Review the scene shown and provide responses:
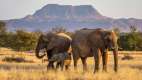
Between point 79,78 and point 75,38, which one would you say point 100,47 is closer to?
point 75,38

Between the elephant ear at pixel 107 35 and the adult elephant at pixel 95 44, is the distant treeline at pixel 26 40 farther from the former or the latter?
the elephant ear at pixel 107 35

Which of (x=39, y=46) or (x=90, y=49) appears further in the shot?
(x=39, y=46)

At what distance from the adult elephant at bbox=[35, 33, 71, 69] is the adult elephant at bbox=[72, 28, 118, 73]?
617 millimetres

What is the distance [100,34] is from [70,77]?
4.51 meters

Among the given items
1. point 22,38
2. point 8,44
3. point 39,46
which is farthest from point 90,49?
point 8,44

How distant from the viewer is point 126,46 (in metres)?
98.1

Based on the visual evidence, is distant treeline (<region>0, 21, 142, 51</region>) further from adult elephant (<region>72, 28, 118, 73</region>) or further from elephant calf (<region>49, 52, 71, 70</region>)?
elephant calf (<region>49, 52, 71, 70</region>)

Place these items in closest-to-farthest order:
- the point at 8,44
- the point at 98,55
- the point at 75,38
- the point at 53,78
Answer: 1. the point at 53,78
2. the point at 98,55
3. the point at 75,38
4. the point at 8,44

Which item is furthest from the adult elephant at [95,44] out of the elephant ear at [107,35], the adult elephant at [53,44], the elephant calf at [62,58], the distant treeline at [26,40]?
the distant treeline at [26,40]

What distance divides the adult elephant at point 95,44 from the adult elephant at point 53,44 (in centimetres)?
62

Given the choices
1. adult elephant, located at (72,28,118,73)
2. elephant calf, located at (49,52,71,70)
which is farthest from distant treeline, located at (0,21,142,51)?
elephant calf, located at (49,52,71,70)

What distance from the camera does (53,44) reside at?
86.3 feet

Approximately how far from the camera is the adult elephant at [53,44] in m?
26.2

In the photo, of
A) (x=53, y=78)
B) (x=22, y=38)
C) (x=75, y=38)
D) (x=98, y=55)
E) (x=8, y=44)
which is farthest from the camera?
(x=8, y=44)
